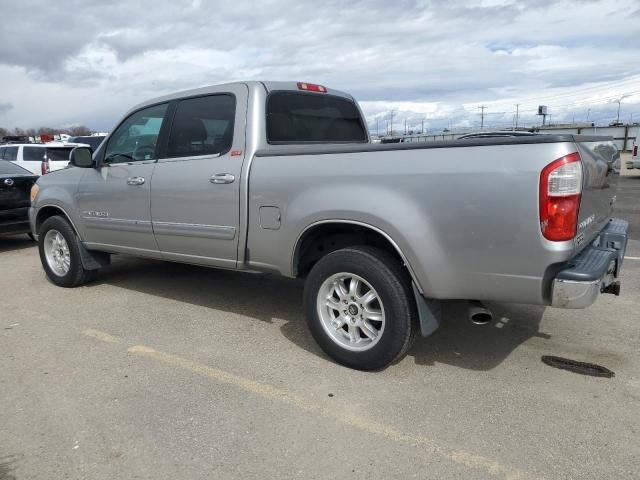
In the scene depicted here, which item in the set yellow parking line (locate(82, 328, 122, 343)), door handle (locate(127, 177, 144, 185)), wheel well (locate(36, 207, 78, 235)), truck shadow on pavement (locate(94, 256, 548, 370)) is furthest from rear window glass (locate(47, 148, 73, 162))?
yellow parking line (locate(82, 328, 122, 343))

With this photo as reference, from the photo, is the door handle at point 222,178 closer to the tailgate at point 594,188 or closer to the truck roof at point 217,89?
the truck roof at point 217,89

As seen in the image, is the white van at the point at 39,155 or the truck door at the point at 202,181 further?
the white van at the point at 39,155

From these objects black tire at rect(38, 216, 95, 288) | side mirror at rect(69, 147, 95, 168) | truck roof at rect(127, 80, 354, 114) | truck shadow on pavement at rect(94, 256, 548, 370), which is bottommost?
truck shadow on pavement at rect(94, 256, 548, 370)

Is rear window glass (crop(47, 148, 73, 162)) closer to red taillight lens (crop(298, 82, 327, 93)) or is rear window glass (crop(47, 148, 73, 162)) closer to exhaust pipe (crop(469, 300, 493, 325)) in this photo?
red taillight lens (crop(298, 82, 327, 93))

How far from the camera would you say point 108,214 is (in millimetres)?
5078

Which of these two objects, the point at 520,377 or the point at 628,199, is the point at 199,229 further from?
the point at 628,199

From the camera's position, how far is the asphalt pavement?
257 centimetres

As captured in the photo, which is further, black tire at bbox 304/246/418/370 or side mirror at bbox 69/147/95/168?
side mirror at bbox 69/147/95/168

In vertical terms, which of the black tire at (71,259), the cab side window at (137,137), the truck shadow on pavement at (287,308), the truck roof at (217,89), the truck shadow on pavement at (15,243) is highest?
the truck roof at (217,89)

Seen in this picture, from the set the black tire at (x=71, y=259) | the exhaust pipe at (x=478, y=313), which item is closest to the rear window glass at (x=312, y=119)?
the exhaust pipe at (x=478, y=313)

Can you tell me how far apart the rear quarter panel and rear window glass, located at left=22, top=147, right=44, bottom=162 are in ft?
44.7

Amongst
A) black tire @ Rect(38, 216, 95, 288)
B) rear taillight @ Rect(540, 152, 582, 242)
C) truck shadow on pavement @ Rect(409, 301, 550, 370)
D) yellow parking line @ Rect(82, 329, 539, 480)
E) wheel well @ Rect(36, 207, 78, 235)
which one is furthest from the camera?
wheel well @ Rect(36, 207, 78, 235)

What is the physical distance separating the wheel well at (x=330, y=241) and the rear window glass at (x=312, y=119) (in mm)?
911

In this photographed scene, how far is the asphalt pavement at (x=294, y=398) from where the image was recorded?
8.43 ft
